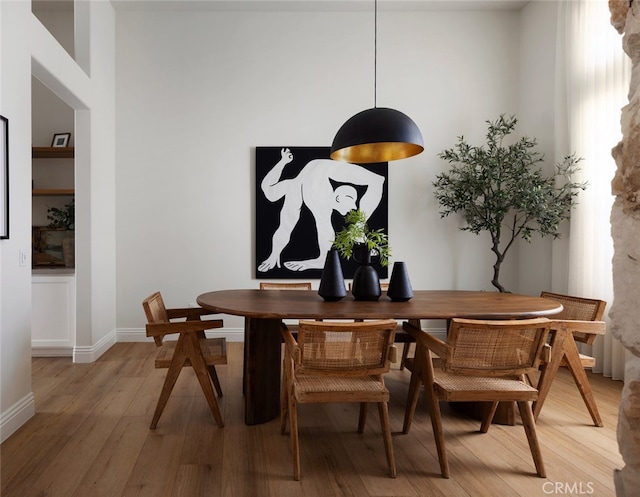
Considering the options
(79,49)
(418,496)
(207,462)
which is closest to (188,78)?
(79,49)

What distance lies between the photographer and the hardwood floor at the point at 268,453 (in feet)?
6.16

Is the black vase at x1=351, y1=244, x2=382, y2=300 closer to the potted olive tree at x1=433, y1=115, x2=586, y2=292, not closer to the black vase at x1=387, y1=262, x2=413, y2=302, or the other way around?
the black vase at x1=387, y1=262, x2=413, y2=302

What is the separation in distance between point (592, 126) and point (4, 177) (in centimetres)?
450

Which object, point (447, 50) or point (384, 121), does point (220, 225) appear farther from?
point (447, 50)

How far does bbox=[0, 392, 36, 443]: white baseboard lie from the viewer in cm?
230

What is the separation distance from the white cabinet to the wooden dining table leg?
7.50 feet

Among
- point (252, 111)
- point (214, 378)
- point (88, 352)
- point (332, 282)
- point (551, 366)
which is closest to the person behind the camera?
point (551, 366)

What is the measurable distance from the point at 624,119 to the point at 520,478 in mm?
1802

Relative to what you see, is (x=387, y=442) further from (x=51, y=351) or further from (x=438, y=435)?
(x=51, y=351)

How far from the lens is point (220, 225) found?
14.9 ft

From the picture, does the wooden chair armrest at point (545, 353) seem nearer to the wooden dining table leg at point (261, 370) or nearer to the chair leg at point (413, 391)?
the chair leg at point (413, 391)

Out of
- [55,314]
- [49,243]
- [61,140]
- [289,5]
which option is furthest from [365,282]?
[61,140]

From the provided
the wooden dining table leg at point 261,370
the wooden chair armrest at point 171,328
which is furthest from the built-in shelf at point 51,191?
the wooden dining table leg at point 261,370

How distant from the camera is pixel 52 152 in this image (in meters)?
4.26
